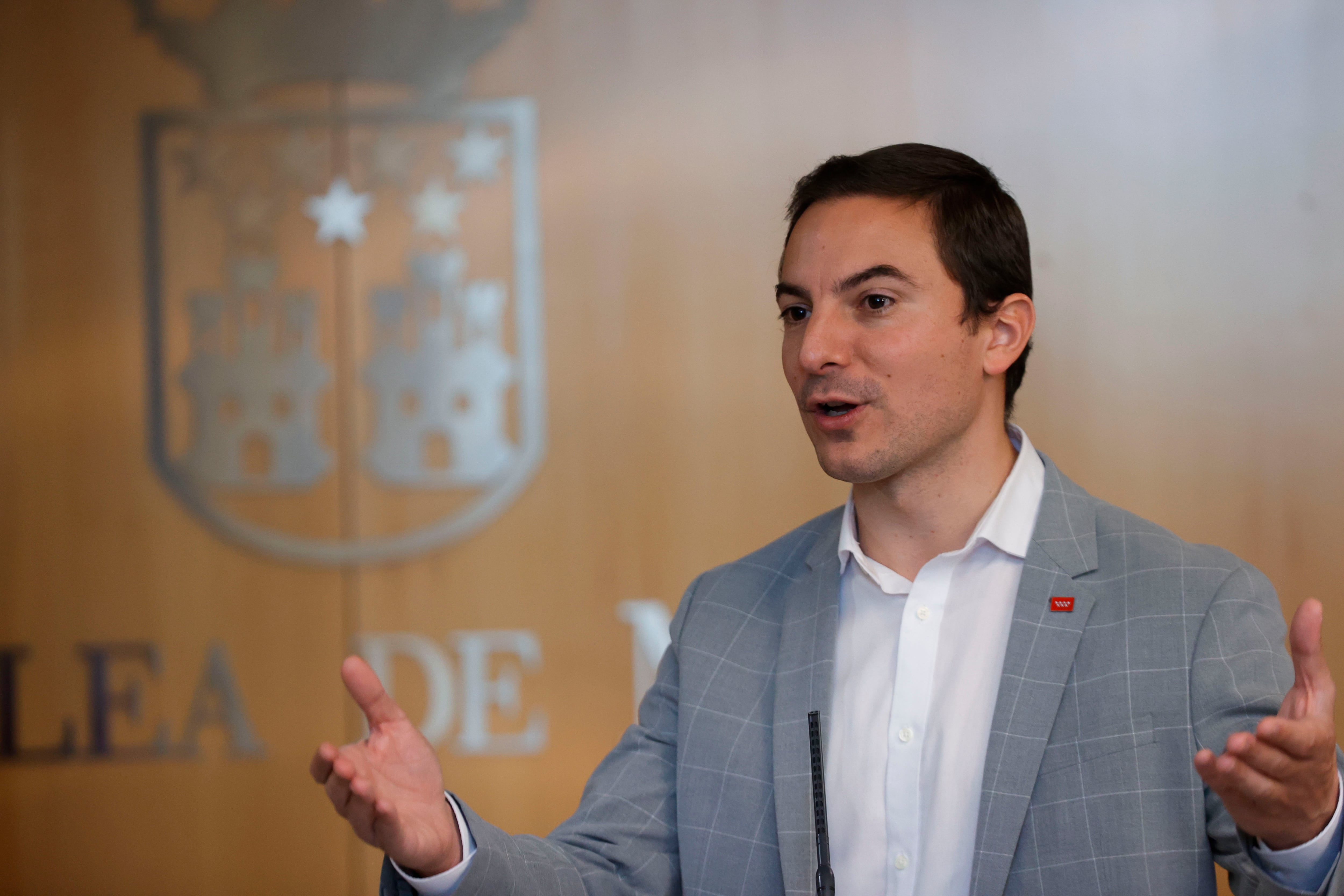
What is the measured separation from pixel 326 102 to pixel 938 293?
6.95 ft

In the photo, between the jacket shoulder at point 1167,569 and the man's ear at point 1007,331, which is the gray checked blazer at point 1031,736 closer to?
the jacket shoulder at point 1167,569

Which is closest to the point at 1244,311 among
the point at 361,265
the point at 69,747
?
the point at 361,265

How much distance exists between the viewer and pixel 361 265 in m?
3.08

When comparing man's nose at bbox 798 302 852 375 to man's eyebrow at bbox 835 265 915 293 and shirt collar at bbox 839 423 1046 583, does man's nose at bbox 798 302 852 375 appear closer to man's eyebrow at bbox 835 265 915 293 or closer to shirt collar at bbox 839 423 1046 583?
man's eyebrow at bbox 835 265 915 293

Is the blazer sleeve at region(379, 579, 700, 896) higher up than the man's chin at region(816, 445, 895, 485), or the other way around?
the man's chin at region(816, 445, 895, 485)

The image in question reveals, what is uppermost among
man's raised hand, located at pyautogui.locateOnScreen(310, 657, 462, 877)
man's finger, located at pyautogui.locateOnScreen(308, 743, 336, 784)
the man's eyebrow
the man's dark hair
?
the man's dark hair

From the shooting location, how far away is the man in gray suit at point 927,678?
1.28 m

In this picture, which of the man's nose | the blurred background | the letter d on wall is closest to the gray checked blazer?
the man's nose

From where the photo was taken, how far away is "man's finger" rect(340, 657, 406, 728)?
1257mm

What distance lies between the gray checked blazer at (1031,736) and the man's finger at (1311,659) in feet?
0.52

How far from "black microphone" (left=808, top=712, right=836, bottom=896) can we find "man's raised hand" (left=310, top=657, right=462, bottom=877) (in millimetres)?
425

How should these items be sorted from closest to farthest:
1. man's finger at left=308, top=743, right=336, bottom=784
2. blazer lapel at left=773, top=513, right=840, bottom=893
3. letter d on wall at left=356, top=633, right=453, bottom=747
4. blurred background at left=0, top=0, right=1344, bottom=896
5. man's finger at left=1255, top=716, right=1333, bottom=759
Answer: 1. man's finger at left=1255, top=716, right=1333, bottom=759
2. man's finger at left=308, top=743, right=336, bottom=784
3. blazer lapel at left=773, top=513, right=840, bottom=893
4. blurred background at left=0, top=0, right=1344, bottom=896
5. letter d on wall at left=356, top=633, right=453, bottom=747

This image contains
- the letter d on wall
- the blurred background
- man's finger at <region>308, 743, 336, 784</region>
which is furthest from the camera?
the letter d on wall

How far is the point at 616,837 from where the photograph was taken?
4.97 ft
